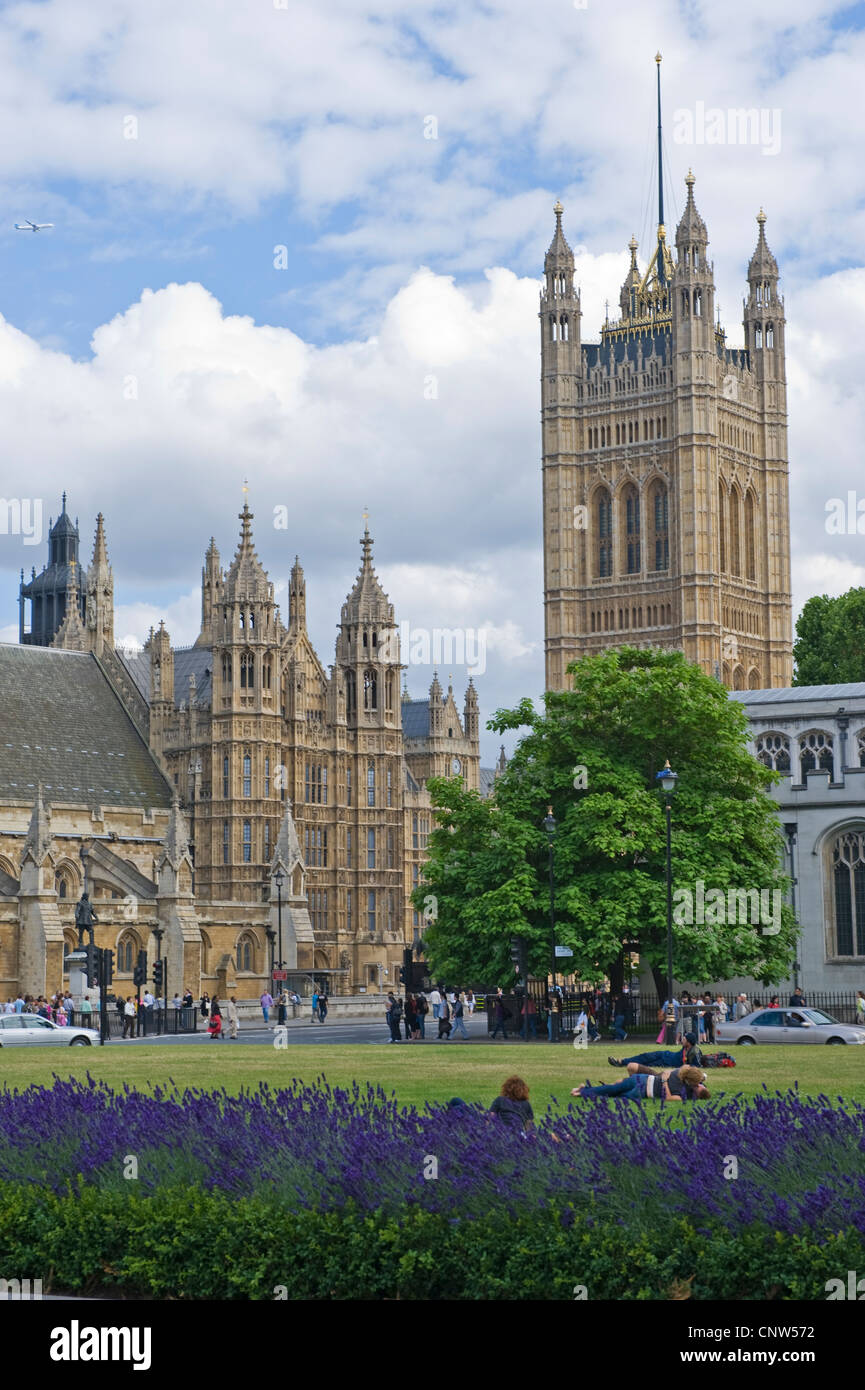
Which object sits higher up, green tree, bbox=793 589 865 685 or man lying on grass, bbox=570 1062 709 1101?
green tree, bbox=793 589 865 685

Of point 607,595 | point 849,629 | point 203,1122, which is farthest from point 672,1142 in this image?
point 607,595

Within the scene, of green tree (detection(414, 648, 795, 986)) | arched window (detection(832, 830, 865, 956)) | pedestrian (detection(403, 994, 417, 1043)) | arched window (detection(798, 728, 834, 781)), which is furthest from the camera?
arched window (detection(798, 728, 834, 781))

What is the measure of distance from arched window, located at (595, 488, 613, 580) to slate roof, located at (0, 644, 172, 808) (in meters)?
56.3

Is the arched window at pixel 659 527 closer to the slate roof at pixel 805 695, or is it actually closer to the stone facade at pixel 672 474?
the stone facade at pixel 672 474

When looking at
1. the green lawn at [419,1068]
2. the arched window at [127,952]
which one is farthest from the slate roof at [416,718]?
the green lawn at [419,1068]

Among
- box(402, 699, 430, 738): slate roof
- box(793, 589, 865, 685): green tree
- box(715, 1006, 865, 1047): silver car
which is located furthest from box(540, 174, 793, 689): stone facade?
box(715, 1006, 865, 1047): silver car

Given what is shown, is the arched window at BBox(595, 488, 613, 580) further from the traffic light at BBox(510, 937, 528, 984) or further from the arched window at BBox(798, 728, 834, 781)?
the traffic light at BBox(510, 937, 528, 984)

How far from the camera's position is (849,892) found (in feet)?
203

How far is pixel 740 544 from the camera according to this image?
143 metres

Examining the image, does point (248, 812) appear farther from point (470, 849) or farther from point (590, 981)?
point (590, 981)

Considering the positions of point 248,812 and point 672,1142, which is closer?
point 672,1142

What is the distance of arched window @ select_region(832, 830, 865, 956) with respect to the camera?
203 ft

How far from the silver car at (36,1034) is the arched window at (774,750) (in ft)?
98.5

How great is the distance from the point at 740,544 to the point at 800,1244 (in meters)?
131
